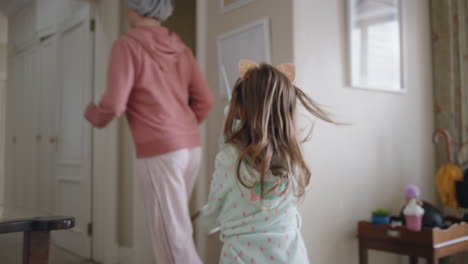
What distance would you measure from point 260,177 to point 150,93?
2.51 ft

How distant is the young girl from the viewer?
1020 mm

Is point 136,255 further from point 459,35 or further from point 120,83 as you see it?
point 459,35

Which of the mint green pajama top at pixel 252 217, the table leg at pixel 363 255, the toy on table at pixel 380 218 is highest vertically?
the mint green pajama top at pixel 252 217

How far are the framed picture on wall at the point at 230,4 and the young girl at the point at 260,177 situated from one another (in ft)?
3.69

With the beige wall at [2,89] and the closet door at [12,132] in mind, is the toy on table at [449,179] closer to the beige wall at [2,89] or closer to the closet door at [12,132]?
the closet door at [12,132]

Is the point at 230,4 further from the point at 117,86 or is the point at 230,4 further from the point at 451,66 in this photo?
the point at 451,66

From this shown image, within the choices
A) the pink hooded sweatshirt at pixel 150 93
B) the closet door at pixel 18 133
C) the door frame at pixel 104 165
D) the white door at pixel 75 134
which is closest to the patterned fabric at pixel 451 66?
the pink hooded sweatshirt at pixel 150 93

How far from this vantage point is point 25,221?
0.68 m

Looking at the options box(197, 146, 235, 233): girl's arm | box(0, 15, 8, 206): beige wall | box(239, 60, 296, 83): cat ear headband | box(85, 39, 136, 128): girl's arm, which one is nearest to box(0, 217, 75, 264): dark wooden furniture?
box(197, 146, 235, 233): girl's arm

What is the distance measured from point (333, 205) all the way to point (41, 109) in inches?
97.4

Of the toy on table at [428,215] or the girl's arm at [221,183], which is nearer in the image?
the girl's arm at [221,183]

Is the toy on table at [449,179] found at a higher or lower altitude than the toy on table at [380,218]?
higher

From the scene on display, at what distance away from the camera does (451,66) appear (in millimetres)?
2508

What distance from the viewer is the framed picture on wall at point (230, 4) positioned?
7.05 ft
